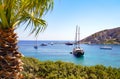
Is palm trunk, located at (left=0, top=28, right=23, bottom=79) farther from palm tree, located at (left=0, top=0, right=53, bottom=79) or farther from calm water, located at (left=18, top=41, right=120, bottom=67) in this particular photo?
calm water, located at (left=18, top=41, right=120, bottom=67)

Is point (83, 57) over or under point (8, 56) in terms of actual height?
under

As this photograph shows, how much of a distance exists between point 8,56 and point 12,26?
78 cm

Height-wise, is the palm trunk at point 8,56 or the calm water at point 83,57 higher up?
the palm trunk at point 8,56

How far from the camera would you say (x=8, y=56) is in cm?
775

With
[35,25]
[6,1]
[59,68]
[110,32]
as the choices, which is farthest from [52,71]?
[110,32]

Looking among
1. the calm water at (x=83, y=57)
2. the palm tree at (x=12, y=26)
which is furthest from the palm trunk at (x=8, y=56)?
the calm water at (x=83, y=57)

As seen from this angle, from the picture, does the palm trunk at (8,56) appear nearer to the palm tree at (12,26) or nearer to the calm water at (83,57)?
the palm tree at (12,26)

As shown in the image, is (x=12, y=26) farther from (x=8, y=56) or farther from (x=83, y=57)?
(x=83, y=57)

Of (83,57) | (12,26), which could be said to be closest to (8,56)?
(12,26)

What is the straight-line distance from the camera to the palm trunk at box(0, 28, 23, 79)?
771cm

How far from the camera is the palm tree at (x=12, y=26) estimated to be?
762 cm

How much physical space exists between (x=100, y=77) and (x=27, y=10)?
7193 mm

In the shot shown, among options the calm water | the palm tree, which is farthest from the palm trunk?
the calm water

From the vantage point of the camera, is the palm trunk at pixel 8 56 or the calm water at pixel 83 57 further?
the calm water at pixel 83 57
